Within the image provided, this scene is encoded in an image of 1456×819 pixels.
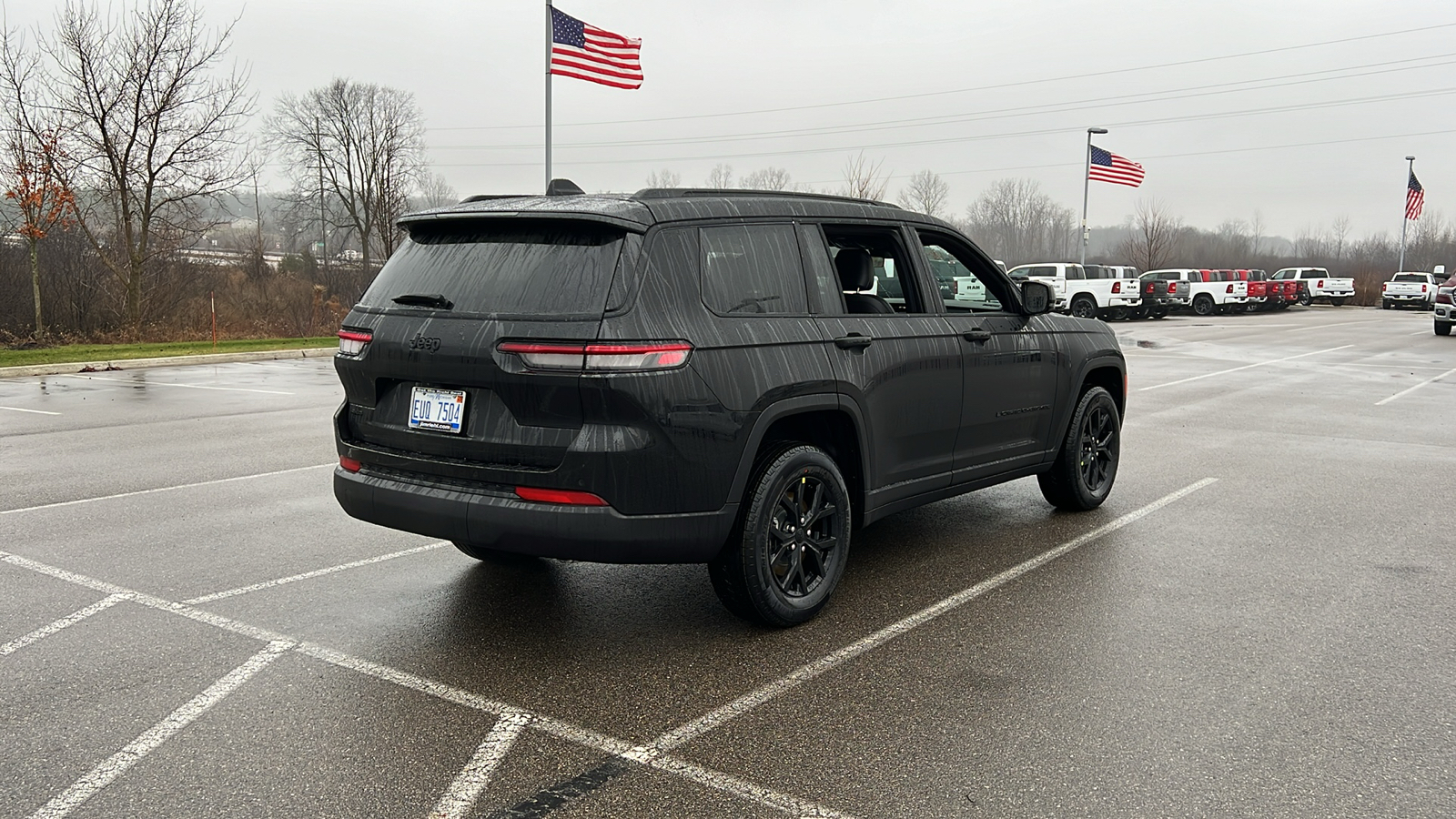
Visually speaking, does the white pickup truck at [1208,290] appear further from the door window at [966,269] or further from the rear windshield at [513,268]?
the rear windshield at [513,268]

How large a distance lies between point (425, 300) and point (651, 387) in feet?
3.67

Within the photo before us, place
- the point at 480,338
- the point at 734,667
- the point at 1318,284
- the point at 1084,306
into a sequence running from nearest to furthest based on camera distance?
the point at 480,338 < the point at 734,667 < the point at 1084,306 < the point at 1318,284

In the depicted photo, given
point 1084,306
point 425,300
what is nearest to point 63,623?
point 425,300

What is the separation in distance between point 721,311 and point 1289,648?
279 cm

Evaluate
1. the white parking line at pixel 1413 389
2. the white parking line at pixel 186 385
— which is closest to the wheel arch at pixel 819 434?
the white parking line at pixel 186 385

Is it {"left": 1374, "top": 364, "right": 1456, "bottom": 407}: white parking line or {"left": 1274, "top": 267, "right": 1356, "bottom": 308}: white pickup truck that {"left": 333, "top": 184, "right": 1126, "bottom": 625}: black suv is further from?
{"left": 1274, "top": 267, "right": 1356, "bottom": 308}: white pickup truck

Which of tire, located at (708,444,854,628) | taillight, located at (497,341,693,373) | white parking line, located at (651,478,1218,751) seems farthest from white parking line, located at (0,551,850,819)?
taillight, located at (497,341,693,373)

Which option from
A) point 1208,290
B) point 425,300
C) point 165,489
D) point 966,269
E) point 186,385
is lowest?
point 165,489

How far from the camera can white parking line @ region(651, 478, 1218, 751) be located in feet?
12.1

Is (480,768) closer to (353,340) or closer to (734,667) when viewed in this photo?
(734,667)

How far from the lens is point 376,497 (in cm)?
450

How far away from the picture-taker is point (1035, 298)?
613 centimetres

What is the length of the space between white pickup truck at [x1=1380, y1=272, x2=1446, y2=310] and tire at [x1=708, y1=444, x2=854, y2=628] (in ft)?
188

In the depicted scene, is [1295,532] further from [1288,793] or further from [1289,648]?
[1288,793]
